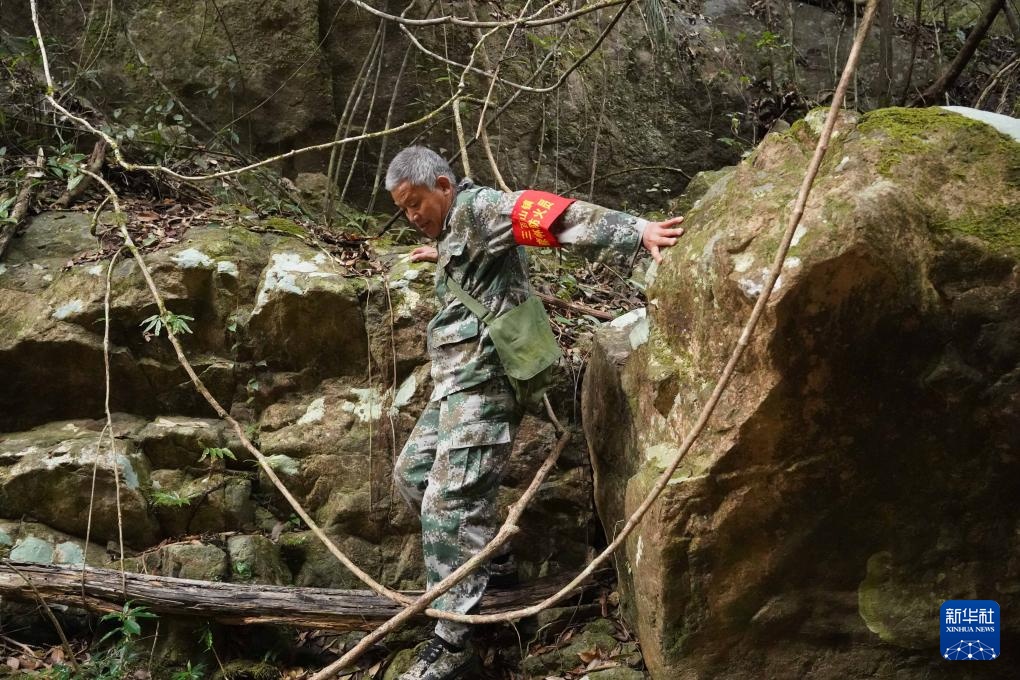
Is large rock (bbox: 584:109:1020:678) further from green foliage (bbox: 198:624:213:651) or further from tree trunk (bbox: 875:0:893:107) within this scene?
tree trunk (bbox: 875:0:893:107)

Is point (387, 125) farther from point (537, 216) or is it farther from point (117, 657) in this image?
point (117, 657)

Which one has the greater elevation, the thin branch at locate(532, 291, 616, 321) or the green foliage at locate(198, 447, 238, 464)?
the thin branch at locate(532, 291, 616, 321)

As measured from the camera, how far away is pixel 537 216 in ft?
12.3

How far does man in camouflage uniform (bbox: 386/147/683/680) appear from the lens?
400 centimetres

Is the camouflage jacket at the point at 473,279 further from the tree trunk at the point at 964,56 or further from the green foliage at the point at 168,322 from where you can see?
the tree trunk at the point at 964,56

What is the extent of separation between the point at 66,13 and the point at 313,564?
564 cm

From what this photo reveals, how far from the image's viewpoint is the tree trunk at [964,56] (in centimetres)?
567

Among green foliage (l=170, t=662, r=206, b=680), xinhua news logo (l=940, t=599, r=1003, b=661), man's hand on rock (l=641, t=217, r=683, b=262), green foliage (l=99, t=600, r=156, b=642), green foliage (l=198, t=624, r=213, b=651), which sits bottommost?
green foliage (l=170, t=662, r=206, b=680)

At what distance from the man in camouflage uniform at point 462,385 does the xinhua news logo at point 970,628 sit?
2.03 m

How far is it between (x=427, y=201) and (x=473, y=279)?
1.48 ft

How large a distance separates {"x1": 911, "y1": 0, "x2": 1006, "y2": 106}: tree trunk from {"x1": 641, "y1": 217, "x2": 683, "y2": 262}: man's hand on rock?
344 cm

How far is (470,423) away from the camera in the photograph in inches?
161

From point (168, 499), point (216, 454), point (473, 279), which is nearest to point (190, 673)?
point (168, 499)

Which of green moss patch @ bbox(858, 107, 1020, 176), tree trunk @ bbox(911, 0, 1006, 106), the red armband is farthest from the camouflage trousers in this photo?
tree trunk @ bbox(911, 0, 1006, 106)
